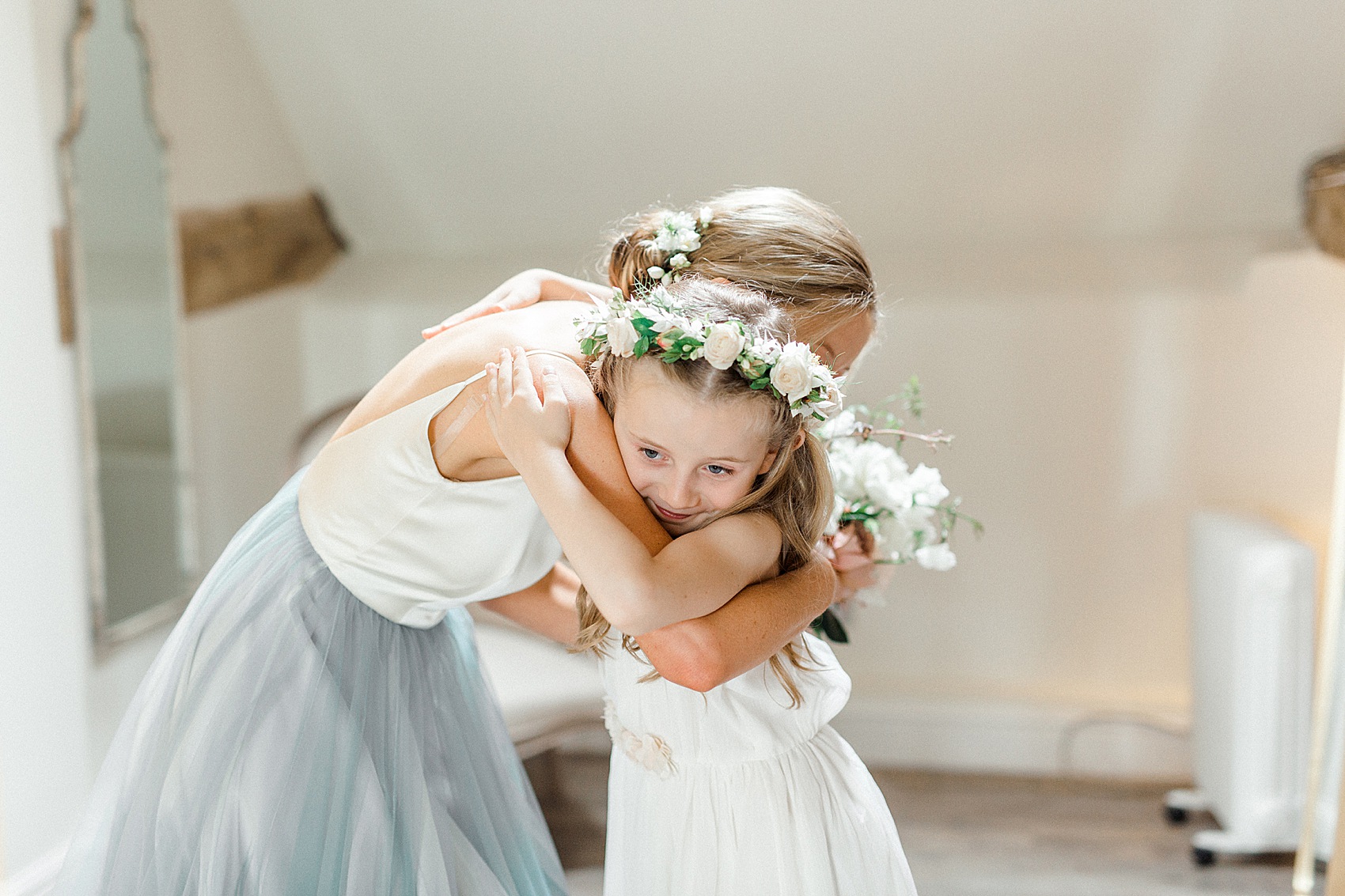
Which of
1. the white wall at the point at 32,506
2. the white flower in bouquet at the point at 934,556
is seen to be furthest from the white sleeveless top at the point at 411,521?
the white wall at the point at 32,506

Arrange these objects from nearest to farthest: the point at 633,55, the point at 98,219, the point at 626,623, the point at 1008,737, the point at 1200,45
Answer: the point at 626,623 < the point at 98,219 < the point at 1200,45 < the point at 633,55 < the point at 1008,737

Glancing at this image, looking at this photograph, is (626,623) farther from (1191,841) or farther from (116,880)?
(1191,841)

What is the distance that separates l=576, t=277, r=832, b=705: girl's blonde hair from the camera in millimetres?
1055

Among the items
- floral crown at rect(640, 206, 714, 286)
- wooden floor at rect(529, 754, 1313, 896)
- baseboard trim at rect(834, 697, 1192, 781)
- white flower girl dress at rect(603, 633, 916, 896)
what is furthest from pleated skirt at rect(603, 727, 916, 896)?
baseboard trim at rect(834, 697, 1192, 781)

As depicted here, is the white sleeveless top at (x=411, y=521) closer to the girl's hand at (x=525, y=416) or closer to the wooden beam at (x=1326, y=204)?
the girl's hand at (x=525, y=416)

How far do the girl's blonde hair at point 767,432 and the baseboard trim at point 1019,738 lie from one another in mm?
1653

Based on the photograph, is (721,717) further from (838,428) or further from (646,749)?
(838,428)

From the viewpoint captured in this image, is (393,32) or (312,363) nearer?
(393,32)

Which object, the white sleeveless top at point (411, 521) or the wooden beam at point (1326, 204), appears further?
the wooden beam at point (1326, 204)

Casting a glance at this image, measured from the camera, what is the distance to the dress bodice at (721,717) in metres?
1.20

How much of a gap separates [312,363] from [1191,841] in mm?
2455

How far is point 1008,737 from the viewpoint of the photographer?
2758 mm

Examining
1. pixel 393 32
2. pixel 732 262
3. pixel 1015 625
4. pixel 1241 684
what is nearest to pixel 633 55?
pixel 393 32

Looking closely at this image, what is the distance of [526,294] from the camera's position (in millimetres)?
1402
